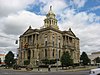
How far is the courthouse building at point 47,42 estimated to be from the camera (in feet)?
321

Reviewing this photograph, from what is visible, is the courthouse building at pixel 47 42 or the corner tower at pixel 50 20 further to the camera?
the corner tower at pixel 50 20

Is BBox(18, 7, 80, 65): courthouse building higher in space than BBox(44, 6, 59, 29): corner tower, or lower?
lower

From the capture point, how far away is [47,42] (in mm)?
98375

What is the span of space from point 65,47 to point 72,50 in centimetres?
828

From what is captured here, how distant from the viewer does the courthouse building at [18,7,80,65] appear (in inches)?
3853

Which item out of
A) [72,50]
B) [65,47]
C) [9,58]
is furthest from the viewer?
[72,50]

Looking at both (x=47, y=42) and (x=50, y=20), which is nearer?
(x=47, y=42)

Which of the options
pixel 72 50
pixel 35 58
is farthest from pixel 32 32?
pixel 72 50

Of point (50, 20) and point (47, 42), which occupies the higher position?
point (50, 20)

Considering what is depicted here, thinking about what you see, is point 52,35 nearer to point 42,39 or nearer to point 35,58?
point 42,39

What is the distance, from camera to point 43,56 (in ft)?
327

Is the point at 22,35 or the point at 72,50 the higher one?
the point at 22,35

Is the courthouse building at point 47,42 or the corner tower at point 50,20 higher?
the corner tower at point 50,20

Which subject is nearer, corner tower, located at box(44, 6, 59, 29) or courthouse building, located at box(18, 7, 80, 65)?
courthouse building, located at box(18, 7, 80, 65)
